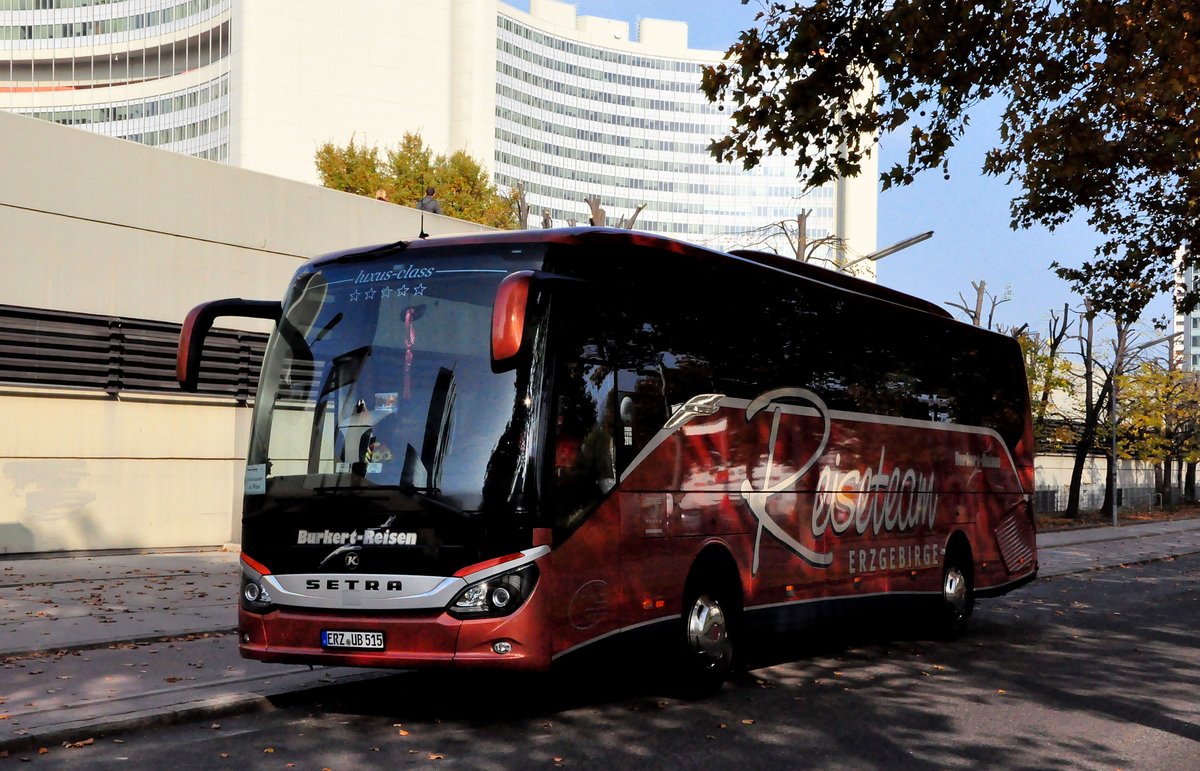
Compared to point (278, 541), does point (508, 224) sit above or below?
above

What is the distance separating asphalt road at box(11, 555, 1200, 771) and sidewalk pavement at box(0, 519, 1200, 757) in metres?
0.23

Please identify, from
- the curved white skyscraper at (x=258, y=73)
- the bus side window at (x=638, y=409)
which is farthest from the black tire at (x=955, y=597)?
the curved white skyscraper at (x=258, y=73)

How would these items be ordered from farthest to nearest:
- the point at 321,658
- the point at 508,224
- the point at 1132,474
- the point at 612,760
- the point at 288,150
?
the point at 288,150
the point at 1132,474
the point at 508,224
the point at 321,658
the point at 612,760

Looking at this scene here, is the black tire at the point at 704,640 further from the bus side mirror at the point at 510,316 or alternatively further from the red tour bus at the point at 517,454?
the bus side mirror at the point at 510,316

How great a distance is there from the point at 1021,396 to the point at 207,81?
89.2m

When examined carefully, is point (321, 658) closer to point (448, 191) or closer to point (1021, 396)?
point (1021, 396)

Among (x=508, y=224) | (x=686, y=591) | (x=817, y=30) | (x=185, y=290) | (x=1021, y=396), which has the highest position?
(x=508, y=224)

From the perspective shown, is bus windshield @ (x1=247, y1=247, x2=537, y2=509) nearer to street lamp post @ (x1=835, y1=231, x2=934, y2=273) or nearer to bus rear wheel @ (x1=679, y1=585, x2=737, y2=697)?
bus rear wheel @ (x1=679, y1=585, x2=737, y2=697)

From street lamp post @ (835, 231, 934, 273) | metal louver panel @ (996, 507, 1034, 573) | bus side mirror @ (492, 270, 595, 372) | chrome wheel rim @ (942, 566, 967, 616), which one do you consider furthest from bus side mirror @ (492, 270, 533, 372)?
street lamp post @ (835, 231, 934, 273)

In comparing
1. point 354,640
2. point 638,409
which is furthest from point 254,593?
point 638,409

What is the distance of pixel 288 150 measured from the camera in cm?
9450

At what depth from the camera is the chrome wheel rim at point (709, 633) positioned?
32.6 feet

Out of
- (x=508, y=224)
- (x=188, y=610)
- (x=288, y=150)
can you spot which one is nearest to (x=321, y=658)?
(x=188, y=610)

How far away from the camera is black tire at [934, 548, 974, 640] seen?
47.8 ft
